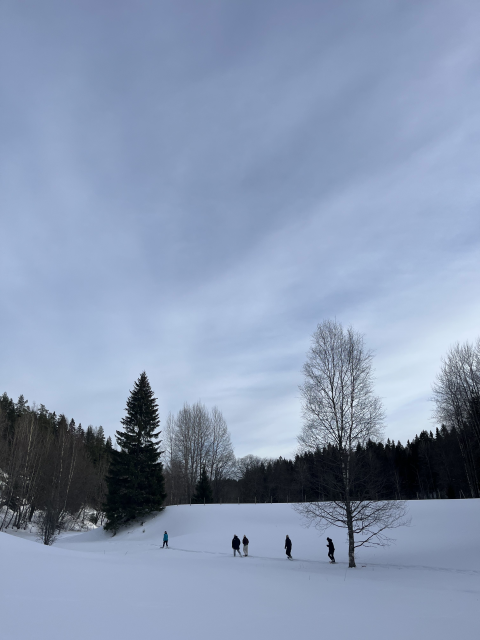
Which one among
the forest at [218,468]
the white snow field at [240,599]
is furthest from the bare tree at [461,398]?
the white snow field at [240,599]

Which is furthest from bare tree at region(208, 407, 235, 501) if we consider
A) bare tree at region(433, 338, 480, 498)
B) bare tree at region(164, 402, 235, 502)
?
bare tree at region(433, 338, 480, 498)

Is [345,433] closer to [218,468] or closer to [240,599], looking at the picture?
[240,599]

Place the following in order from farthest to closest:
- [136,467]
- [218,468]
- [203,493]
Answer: [218,468]
[203,493]
[136,467]

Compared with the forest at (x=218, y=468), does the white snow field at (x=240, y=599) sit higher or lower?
lower

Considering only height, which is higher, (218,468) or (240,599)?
(218,468)

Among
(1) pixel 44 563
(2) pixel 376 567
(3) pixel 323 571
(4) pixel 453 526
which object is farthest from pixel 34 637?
(4) pixel 453 526

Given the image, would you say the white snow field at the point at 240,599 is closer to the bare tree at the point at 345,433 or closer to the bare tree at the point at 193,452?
the bare tree at the point at 345,433

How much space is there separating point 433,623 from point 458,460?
48.4m

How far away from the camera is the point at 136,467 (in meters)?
39.8

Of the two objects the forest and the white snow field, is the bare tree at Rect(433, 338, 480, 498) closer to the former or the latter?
the forest

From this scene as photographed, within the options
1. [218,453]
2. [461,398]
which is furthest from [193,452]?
[461,398]

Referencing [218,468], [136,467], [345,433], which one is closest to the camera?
[345,433]

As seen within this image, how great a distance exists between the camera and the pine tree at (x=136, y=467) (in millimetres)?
38344

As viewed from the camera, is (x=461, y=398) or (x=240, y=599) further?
(x=461, y=398)
